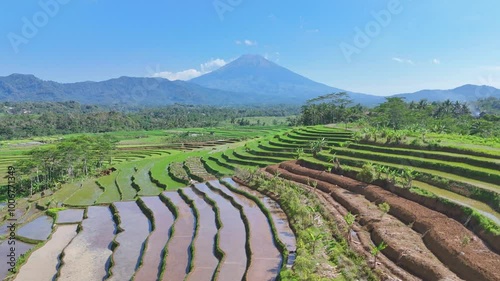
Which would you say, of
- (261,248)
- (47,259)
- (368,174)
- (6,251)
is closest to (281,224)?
(261,248)

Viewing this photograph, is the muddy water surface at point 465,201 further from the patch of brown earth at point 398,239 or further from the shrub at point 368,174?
the patch of brown earth at point 398,239

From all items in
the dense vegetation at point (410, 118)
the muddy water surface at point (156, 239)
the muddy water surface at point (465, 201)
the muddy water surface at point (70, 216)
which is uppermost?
the dense vegetation at point (410, 118)

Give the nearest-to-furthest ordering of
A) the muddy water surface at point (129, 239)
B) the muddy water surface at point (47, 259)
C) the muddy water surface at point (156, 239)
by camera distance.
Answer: the muddy water surface at point (156, 239), the muddy water surface at point (129, 239), the muddy water surface at point (47, 259)

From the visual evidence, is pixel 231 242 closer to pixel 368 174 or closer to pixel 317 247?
pixel 317 247

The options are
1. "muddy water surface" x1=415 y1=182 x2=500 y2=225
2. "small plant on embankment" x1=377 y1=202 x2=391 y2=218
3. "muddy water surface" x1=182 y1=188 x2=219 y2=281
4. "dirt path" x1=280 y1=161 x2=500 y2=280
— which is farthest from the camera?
"small plant on embankment" x1=377 y1=202 x2=391 y2=218

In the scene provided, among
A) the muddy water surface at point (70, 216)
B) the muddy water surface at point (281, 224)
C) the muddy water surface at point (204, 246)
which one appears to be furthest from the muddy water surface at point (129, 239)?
the muddy water surface at point (281, 224)

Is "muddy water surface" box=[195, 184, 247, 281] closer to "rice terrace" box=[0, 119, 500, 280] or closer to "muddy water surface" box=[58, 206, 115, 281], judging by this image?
"rice terrace" box=[0, 119, 500, 280]

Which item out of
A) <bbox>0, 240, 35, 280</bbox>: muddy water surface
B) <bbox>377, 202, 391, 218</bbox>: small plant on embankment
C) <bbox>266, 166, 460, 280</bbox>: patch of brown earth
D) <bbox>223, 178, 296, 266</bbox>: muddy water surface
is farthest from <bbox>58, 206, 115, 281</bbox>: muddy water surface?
<bbox>377, 202, 391, 218</bbox>: small plant on embankment
